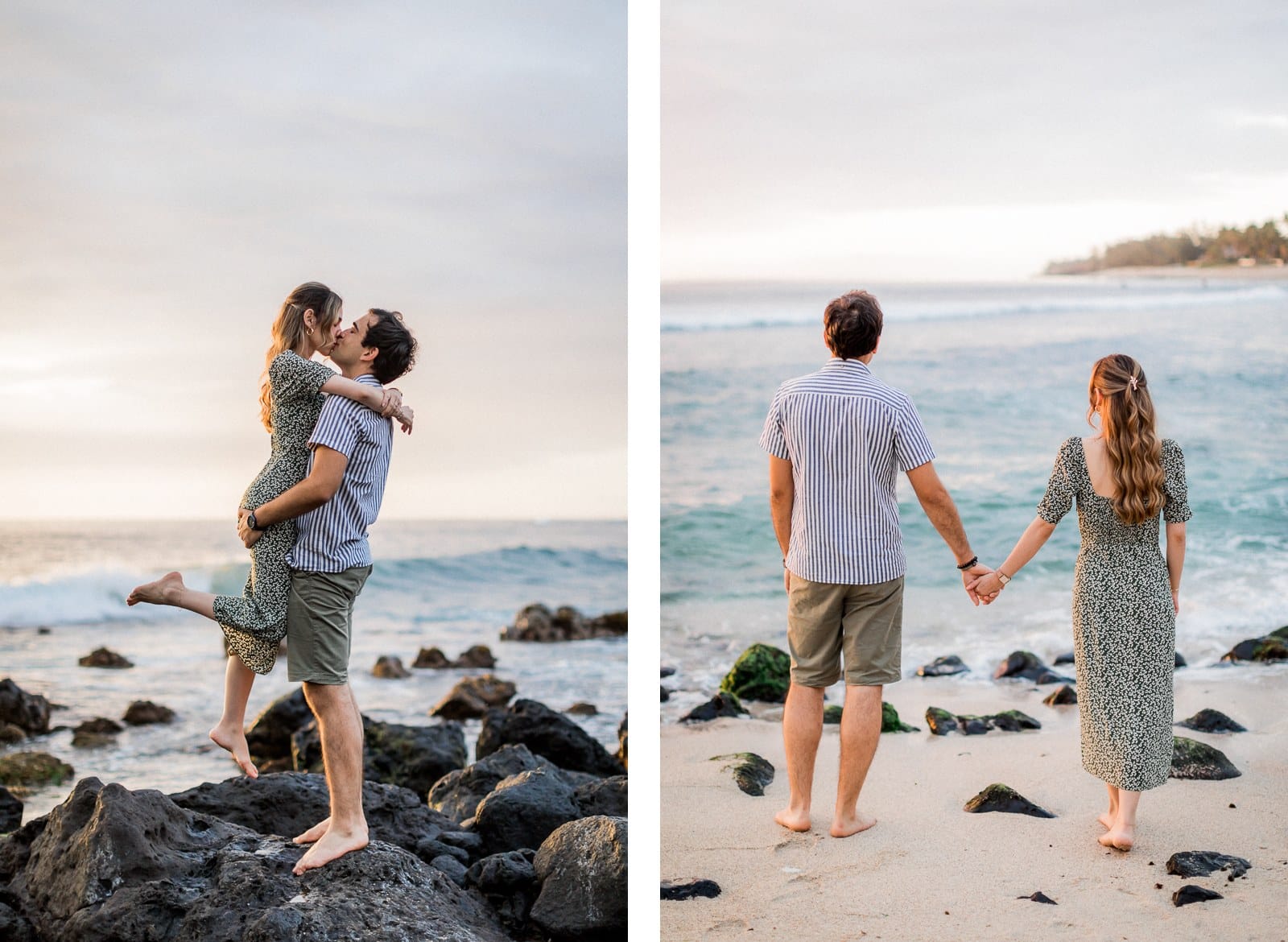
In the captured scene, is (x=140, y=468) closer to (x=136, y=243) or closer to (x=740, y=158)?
(x=136, y=243)

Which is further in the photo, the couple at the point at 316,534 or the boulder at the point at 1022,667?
the boulder at the point at 1022,667

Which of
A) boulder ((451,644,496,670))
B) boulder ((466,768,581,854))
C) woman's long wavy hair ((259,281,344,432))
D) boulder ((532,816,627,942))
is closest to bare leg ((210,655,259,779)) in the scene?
woman's long wavy hair ((259,281,344,432))

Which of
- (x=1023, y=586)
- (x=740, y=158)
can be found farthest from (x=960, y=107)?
(x=1023, y=586)

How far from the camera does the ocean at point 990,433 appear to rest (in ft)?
23.2

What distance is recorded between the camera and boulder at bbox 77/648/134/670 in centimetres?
1047

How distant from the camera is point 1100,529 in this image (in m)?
3.44

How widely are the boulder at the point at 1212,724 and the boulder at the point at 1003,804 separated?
1167mm

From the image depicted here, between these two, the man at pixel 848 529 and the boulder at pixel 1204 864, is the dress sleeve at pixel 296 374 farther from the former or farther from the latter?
the boulder at pixel 1204 864

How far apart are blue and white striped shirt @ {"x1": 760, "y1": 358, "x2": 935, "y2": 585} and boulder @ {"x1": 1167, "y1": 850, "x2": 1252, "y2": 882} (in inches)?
42.6

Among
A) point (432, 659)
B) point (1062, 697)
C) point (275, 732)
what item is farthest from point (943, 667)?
point (432, 659)

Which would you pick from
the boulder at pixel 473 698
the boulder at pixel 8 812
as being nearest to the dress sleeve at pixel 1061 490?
the boulder at pixel 8 812

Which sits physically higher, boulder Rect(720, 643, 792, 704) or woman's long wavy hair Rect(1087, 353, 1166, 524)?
woman's long wavy hair Rect(1087, 353, 1166, 524)

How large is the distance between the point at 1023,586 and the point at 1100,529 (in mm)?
4642

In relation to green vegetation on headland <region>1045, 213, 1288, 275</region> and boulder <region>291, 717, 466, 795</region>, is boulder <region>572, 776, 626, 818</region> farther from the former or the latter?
green vegetation on headland <region>1045, 213, 1288, 275</region>
